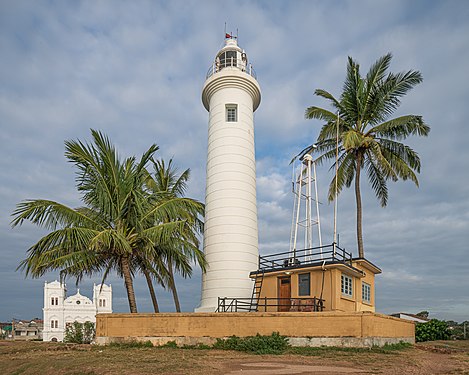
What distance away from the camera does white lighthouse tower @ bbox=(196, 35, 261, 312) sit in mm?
25203

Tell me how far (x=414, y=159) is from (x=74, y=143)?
1929 cm

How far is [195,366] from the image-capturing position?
12336 millimetres

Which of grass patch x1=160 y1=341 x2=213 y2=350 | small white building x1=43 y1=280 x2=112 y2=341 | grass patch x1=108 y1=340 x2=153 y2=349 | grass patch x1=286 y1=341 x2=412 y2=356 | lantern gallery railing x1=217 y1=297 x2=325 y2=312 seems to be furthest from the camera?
small white building x1=43 y1=280 x2=112 y2=341

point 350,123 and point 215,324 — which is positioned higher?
point 350,123

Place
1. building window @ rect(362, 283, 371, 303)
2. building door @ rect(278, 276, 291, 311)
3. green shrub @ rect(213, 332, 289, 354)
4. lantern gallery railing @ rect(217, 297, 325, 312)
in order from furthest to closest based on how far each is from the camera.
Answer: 1. building window @ rect(362, 283, 371, 303)
2. building door @ rect(278, 276, 291, 311)
3. lantern gallery railing @ rect(217, 297, 325, 312)
4. green shrub @ rect(213, 332, 289, 354)

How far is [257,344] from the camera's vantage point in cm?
1652

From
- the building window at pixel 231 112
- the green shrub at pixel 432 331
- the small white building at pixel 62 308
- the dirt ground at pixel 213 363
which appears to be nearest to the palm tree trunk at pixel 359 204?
the building window at pixel 231 112

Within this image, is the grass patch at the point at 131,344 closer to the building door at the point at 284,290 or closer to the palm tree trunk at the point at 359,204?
the building door at the point at 284,290

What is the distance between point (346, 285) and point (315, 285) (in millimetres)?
1727

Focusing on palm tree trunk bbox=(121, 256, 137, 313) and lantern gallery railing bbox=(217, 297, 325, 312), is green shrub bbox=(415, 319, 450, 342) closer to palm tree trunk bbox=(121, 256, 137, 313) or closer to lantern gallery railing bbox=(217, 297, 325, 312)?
lantern gallery railing bbox=(217, 297, 325, 312)

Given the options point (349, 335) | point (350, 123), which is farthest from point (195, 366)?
point (350, 123)

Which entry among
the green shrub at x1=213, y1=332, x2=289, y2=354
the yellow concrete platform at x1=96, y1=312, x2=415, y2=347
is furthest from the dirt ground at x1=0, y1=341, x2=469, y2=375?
the yellow concrete platform at x1=96, y1=312, x2=415, y2=347

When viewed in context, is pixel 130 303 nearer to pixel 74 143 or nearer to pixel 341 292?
pixel 74 143

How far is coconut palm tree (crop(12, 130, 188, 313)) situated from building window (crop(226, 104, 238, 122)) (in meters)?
6.77
